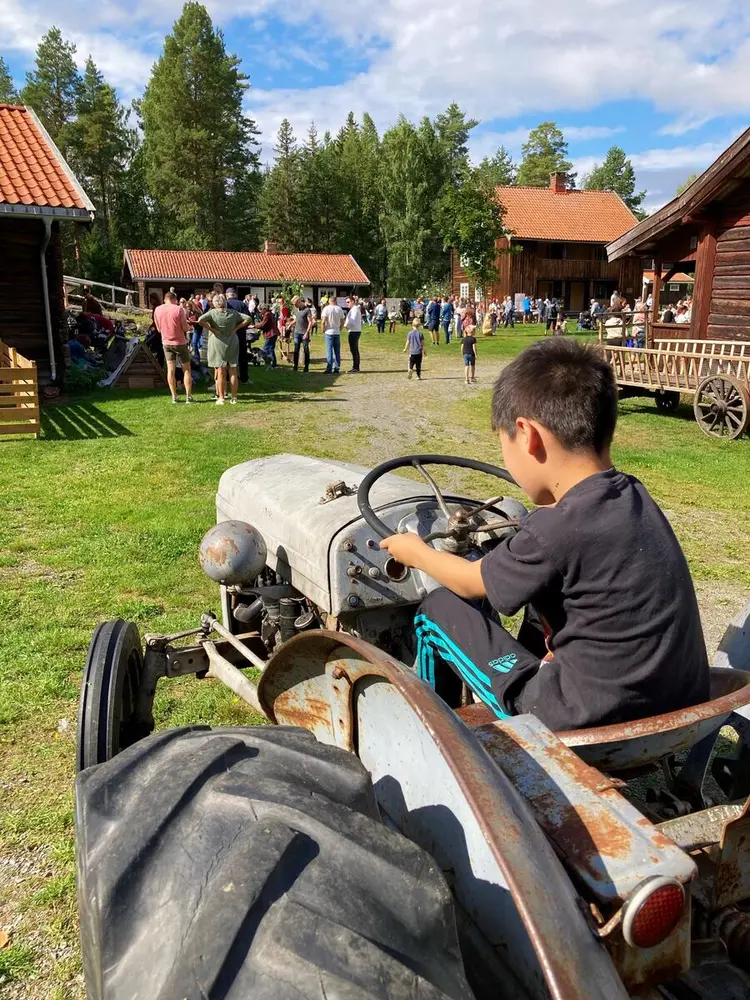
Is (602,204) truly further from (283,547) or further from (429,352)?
(283,547)

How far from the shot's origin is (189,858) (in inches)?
43.4

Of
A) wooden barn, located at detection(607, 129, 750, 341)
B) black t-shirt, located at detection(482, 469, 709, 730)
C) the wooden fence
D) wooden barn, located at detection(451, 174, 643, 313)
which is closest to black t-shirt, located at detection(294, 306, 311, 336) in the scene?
wooden barn, located at detection(607, 129, 750, 341)

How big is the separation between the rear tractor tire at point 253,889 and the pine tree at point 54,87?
200 ft

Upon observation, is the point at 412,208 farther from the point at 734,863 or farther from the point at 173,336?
the point at 734,863

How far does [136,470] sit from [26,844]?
6023mm

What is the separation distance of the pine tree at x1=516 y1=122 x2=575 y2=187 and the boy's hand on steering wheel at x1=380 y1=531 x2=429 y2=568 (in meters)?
79.6

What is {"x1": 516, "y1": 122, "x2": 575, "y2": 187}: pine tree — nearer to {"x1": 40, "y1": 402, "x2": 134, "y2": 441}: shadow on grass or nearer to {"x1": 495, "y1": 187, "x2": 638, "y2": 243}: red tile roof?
{"x1": 495, "y1": 187, "x2": 638, "y2": 243}: red tile roof

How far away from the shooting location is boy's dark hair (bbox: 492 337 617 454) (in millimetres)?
1820

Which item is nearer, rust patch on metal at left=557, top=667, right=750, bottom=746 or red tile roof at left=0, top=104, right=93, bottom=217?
rust patch on metal at left=557, top=667, right=750, bottom=746

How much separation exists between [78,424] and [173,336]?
2.67 m

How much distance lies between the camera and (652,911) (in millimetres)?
1134

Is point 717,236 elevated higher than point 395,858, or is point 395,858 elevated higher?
point 717,236

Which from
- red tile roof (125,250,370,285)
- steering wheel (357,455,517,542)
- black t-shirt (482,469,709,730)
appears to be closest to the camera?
black t-shirt (482,469,709,730)

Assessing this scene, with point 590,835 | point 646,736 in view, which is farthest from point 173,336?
point 590,835
